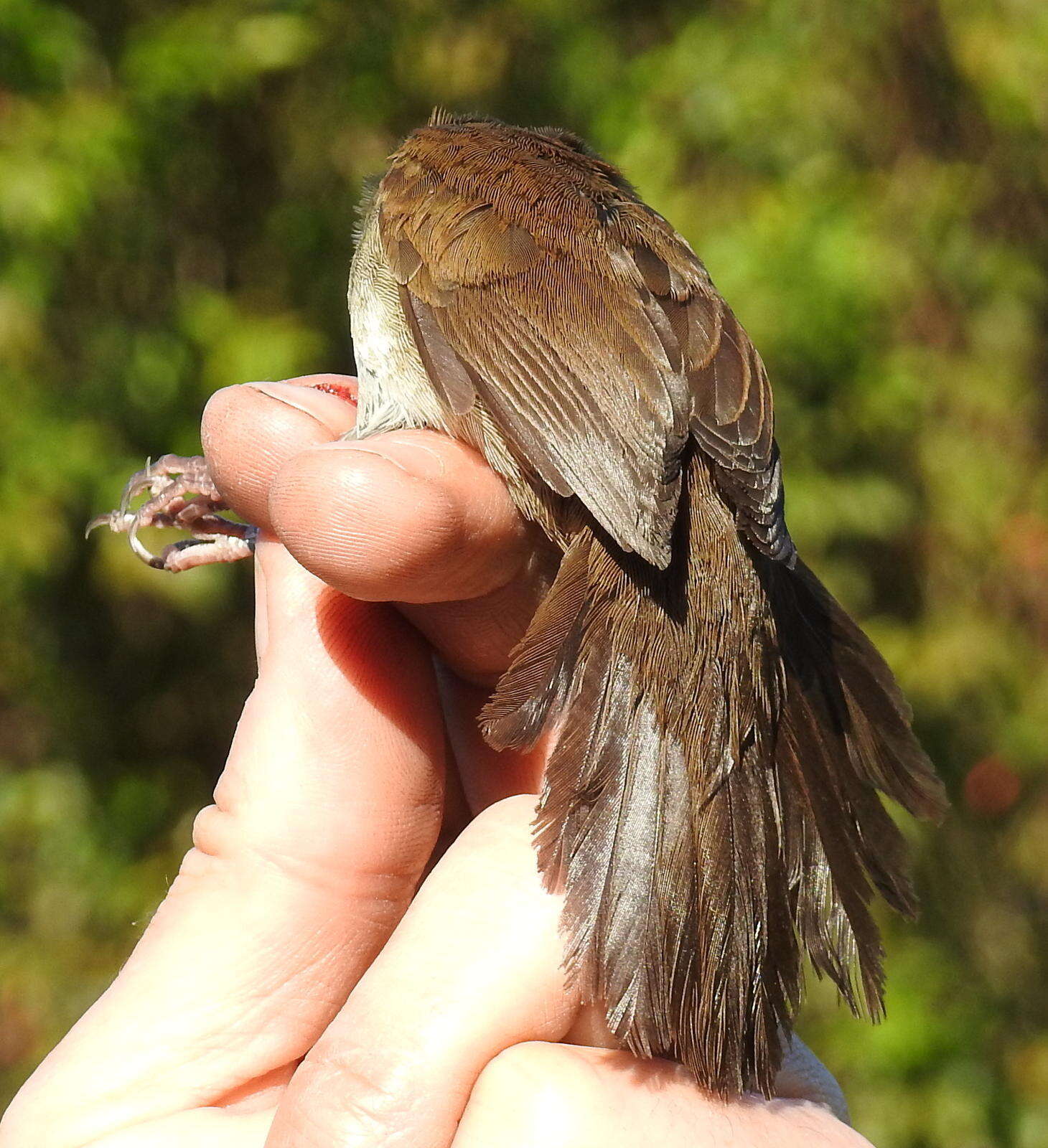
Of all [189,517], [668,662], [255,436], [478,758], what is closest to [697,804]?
[668,662]

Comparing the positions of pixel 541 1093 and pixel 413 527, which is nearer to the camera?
pixel 541 1093

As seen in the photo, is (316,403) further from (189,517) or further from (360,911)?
(360,911)

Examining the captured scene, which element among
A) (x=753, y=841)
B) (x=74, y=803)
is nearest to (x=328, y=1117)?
(x=753, y=841)

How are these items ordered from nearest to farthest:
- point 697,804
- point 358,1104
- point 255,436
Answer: point 358,1104 → point 697,804 → point 255,436

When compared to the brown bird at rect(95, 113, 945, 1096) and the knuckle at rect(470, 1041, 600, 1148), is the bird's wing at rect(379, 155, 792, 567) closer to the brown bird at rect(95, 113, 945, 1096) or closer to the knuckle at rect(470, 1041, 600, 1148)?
the brown bird at rect(95, 113, 945, 1096)

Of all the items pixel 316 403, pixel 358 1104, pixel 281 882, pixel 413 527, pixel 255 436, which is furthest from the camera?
pixel 316 403

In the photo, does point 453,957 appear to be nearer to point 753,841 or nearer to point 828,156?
point 753,841

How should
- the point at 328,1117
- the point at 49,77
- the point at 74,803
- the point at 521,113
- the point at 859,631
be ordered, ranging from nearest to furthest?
1. the point at 328,1117
2. the point at 859,631
3. the point at 49,77
4. the point at 74,803
5. the point at 521,113
